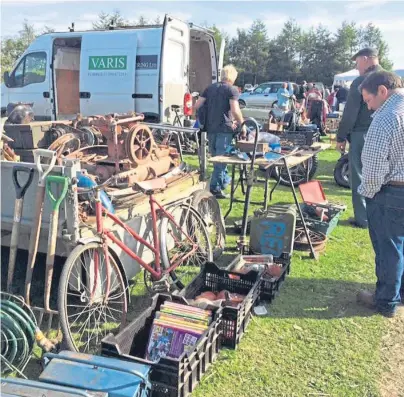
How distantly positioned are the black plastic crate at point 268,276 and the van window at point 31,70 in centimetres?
651

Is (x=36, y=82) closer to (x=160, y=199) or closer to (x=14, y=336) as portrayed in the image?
(x=160, y=199)

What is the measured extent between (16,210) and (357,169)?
411cm

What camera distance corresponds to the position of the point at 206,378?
280 centimetres

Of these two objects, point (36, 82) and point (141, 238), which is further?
point (36, 82)

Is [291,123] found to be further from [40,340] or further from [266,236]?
[40,340]

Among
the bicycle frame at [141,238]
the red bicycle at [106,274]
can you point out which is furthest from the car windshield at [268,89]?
the bicycle frame at [141,238]

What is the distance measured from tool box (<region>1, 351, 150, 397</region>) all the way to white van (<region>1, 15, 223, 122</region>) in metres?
6.27

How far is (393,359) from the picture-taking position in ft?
10.1

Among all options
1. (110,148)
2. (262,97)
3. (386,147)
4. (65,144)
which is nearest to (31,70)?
(65,144)

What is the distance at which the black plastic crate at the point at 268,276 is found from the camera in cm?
375

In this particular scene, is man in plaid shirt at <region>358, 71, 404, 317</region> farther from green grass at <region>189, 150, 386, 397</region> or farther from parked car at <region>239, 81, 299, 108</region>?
parked car at <region>239, 81, 299, 108</region>

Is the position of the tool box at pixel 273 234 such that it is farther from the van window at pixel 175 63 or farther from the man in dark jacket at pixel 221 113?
the van window at pixel 175 63

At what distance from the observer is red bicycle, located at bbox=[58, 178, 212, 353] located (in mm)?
2969

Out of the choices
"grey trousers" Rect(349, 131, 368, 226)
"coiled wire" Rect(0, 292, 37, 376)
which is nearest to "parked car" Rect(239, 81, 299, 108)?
"grey trousers" Rect(349, 131, 368, 226)
